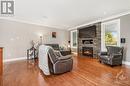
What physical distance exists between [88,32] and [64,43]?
302 centimetres

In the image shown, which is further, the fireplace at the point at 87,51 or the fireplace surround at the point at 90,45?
the fireplace at the point at 87,51

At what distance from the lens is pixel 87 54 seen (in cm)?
798

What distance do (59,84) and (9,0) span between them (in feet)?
12.3

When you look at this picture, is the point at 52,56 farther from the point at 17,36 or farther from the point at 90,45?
the point at 90,45

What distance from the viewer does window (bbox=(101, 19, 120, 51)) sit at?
5742 mm

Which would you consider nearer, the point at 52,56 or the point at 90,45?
the point at 52,56

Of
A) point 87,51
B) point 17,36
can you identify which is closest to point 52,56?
point 17,36

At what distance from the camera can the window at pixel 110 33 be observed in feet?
18.8

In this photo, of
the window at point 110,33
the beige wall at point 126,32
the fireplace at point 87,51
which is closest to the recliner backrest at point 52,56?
the beige wall at point 126,32

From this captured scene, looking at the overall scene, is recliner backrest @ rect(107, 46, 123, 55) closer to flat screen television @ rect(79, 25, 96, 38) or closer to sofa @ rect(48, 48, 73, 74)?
flat screen television @ rect(79, 25, 96, 38)

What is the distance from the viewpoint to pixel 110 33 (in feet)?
20.5

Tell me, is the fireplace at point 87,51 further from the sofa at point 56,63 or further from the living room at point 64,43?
the sofa at point 56,63

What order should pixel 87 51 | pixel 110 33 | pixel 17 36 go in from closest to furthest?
pixel 110 33
pixel 17 36
pixel 87 51

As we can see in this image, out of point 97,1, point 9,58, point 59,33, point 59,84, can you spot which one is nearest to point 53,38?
point 59,33
